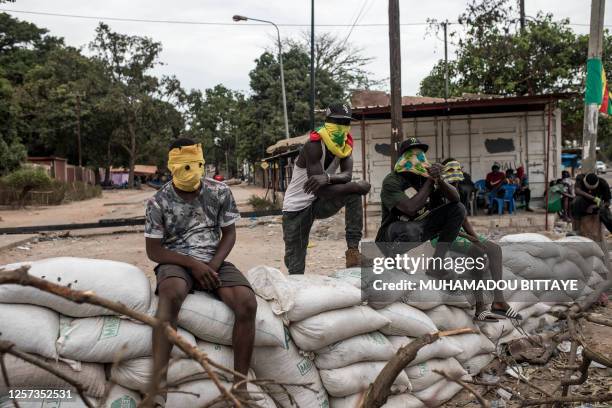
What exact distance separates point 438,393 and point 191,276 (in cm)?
171

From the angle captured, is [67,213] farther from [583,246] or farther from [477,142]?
[583,246]

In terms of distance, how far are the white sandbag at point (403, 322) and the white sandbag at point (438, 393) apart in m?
0.34

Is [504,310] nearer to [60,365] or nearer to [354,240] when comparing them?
[354,240]

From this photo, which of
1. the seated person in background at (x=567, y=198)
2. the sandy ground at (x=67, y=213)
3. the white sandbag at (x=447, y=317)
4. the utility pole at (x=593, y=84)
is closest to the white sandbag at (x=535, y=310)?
the white sandbag at (x=447, y=317)

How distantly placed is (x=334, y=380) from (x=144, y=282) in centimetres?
112

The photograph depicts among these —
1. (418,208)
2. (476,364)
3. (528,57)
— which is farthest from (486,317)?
(528,57)

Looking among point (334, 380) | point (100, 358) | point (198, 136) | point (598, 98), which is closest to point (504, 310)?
point (334, 380)

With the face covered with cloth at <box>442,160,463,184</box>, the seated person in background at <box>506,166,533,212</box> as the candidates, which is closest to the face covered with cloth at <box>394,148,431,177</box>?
the face covered with cloth at <box>442,160,463,184</box>

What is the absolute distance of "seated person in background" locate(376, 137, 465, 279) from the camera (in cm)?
358

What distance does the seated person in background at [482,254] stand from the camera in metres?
3.71

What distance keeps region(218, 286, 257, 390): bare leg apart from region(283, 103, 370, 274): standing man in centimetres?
129

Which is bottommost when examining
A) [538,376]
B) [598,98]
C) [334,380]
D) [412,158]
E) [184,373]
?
[538,376]

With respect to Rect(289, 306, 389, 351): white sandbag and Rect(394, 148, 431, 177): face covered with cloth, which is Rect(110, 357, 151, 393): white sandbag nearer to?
Rect(289, 306, 389, 351): white sandbag

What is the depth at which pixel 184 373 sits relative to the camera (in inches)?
93.8
